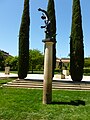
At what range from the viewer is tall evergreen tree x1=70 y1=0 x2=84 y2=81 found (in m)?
21.8

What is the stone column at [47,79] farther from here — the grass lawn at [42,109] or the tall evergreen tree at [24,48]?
the tall evergreen tree at [24,48]

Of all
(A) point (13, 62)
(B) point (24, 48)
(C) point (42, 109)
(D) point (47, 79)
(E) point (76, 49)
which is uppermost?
(A) point (13, 62)

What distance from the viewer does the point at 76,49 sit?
21781 millimetres

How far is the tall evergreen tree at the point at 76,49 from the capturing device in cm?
2177

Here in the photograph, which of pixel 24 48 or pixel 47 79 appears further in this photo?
pixel 24 48

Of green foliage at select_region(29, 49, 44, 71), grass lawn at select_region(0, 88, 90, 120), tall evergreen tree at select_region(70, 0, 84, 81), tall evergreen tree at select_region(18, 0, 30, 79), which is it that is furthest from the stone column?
green foliage at select_region(29, 49, 44, 71)

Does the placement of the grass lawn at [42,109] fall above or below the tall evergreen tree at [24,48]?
below

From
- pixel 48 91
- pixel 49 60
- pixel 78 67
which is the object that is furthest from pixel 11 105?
pixel 78 67

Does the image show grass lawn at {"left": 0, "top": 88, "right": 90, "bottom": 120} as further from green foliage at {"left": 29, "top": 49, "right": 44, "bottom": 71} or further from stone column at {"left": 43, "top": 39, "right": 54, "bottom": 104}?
green foliage at {"left": 29, "top": 49, "right": 44, "bottom": 71}

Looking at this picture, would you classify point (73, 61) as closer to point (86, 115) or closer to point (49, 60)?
point (49, 60)

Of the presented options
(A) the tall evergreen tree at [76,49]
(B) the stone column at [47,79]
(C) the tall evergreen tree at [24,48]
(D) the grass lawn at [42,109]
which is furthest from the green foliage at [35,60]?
(B) the stone column at [47,79]

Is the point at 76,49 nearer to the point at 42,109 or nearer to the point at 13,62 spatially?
the point at 42,109

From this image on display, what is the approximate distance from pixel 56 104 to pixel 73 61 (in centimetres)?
1053

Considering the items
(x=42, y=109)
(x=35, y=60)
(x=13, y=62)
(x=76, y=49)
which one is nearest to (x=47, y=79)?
(x=42, y=109)
